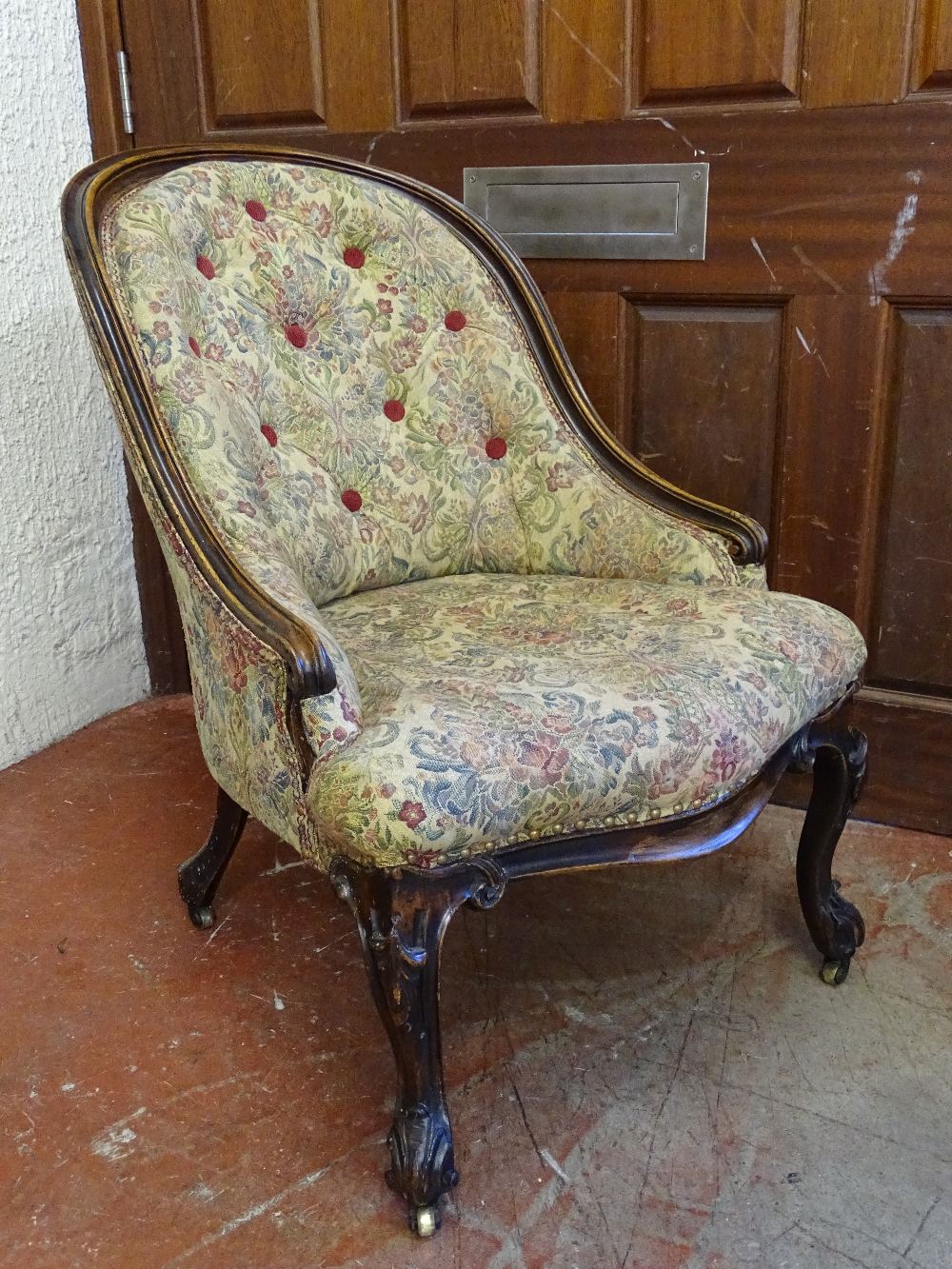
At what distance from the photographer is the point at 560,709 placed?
1.04 meters

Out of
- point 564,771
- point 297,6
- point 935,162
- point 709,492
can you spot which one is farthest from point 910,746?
point 297,6

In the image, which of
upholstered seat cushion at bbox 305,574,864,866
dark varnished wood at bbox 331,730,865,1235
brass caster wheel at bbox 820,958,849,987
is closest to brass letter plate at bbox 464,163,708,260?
upholstered seat cushion at bbox 305,574,864,866

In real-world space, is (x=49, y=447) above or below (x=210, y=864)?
above

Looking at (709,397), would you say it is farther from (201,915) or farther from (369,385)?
(201,915)

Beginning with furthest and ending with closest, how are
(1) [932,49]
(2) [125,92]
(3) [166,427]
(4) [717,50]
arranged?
(2) [125,92] → (4) [717,50] → (1) [932,49] → (3) [166,427]

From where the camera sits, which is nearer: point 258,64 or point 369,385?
point 369,385

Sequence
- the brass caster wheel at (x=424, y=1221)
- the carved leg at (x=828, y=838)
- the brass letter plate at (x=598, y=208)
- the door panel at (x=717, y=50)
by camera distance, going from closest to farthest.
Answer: the brass caster wheel at (x=424, y=1221) → the carved leg at (x=828, y=838) → the door panel at (x=717, y=50) → the brass letter plate at (x=598, y=208)

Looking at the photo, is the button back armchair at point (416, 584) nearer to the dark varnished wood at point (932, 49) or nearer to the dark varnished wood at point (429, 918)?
the dark varnished wood at point (429, 918)

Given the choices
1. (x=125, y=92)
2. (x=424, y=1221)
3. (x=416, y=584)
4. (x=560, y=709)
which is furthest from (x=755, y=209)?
(x=424, y=1221)

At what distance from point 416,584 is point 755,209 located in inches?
28.4

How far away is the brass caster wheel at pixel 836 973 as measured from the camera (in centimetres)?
141

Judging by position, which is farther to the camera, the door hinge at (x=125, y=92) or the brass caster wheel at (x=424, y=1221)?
the door hinge at (x=125, y=92)

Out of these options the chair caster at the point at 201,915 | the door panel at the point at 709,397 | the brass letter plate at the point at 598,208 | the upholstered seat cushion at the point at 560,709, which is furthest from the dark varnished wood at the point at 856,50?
the chair caster at the point at 201,915

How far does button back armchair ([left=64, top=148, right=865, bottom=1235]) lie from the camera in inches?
39.4
